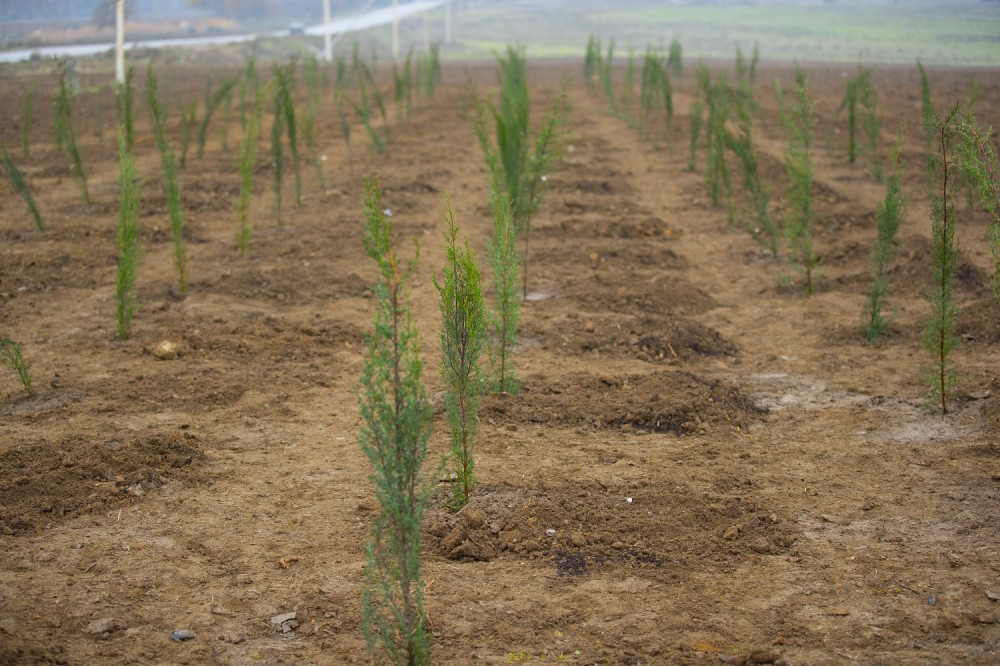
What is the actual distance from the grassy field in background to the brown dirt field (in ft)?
20.0

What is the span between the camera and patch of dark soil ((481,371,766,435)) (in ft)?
15.4

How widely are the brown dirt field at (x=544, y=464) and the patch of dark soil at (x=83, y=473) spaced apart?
11mm

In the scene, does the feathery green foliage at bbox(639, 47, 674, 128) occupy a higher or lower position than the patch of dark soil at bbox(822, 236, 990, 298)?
higher

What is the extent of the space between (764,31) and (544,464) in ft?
85.8

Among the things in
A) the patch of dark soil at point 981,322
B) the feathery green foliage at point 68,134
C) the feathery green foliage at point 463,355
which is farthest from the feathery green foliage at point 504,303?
the feathery green foliage at point 68,134

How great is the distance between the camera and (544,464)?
4.27 meters

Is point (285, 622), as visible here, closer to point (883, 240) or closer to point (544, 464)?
point (544, 464)

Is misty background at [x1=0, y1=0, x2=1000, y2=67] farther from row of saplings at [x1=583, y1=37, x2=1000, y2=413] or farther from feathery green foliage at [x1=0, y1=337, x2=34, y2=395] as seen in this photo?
feathery green foliage at [x1=0, y1=337, x2=34, y2=395]

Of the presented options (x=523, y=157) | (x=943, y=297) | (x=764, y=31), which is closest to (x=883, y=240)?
(x=943, y=297)

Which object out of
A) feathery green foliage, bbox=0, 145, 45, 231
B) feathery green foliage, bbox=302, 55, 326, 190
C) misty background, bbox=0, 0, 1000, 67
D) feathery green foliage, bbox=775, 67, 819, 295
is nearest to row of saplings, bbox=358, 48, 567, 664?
feathery green foliage, bbox=775, 67, 819, 295

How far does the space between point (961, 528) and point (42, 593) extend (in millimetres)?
2970

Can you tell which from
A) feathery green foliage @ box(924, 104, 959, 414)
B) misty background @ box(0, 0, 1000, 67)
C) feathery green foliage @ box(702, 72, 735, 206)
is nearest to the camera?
feathery green foliage @ box(924, 104, 959, 414)

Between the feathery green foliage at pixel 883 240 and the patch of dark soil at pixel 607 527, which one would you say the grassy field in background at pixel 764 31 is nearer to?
the feathery green foliage at pixel 883 240

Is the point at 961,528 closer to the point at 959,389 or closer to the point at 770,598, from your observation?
the point at 770,598
